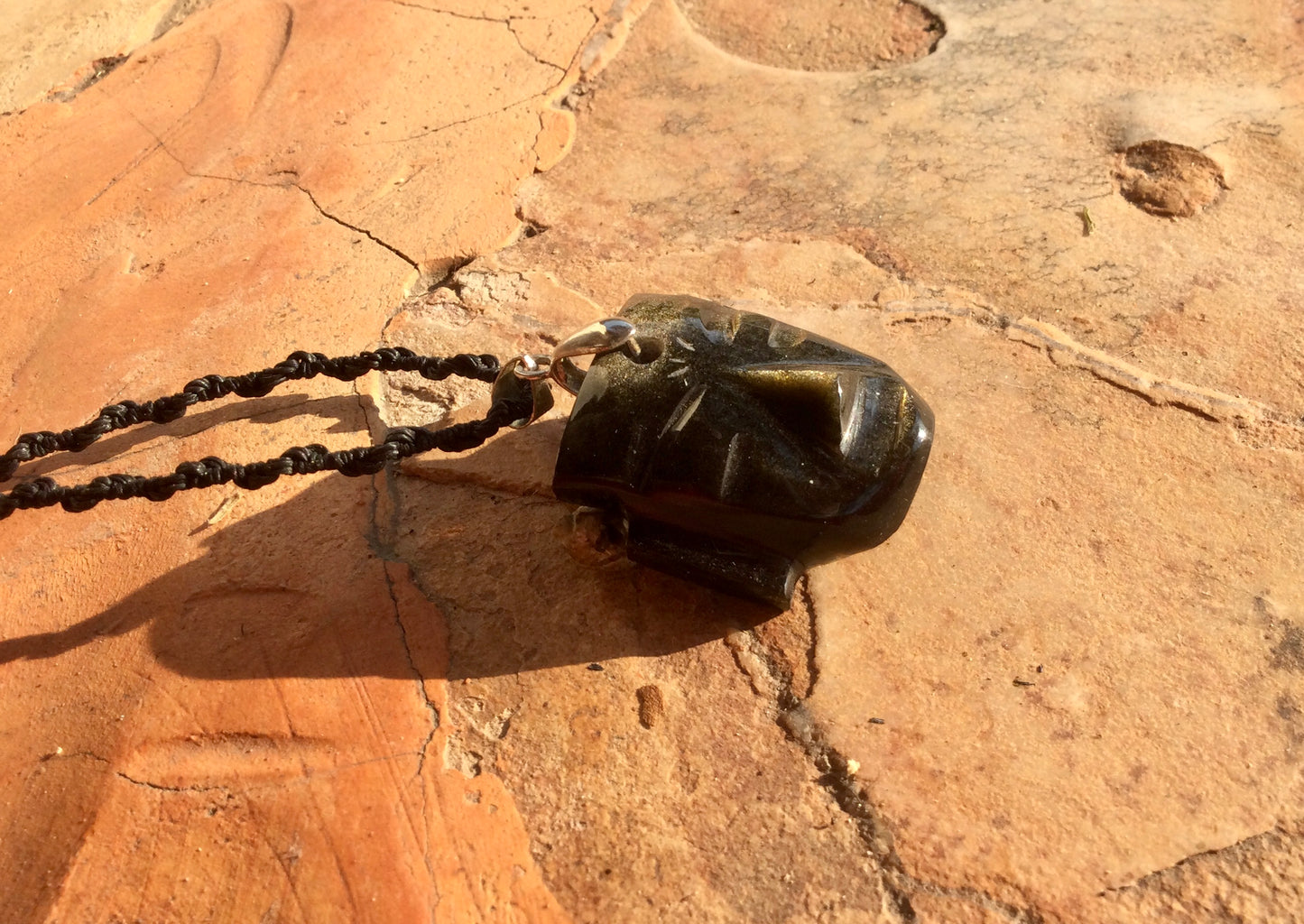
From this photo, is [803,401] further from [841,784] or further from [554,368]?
[841,784]

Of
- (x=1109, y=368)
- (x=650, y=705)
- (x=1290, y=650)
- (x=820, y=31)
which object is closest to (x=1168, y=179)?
(x=1109, y=368)

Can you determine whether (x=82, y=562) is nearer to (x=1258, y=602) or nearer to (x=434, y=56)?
(x=434, y=56)

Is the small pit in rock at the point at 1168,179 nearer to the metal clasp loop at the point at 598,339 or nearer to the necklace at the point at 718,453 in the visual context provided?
the necklace at the point at 718,453

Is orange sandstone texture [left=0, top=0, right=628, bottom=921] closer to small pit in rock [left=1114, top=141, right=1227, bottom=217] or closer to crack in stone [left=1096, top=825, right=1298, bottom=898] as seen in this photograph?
crack in stone [left=1096, top=825, right=1298, bottom=898]

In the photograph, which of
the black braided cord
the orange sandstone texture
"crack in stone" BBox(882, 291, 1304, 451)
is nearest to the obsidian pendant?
the black braided cord

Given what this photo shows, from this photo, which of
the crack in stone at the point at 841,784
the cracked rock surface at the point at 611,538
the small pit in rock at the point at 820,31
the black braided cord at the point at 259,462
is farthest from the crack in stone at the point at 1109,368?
the small pit in rock at the point at 820,31
